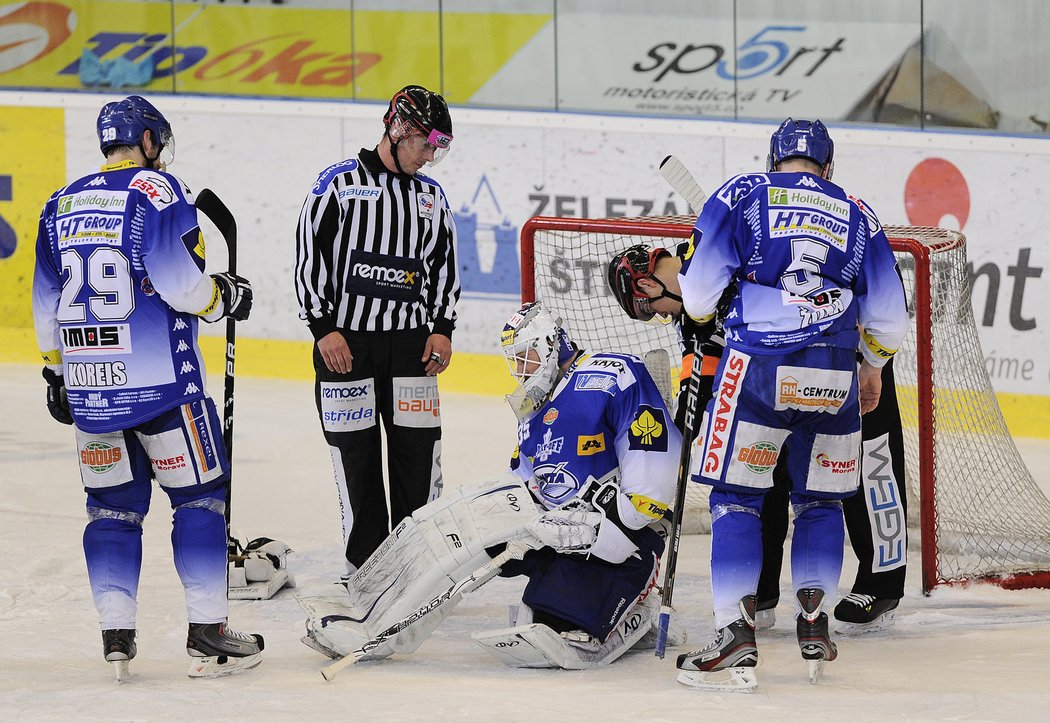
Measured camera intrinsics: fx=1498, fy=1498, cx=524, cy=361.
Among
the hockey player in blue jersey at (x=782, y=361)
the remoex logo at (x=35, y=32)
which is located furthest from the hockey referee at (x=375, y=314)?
the remoex logo at (x=35, y=32)

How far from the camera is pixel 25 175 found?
819 centimetres

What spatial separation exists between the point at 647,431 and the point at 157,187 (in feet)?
4.06

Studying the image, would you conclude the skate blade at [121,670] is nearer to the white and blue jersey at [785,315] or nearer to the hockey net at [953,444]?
the white and blue jersey at [785,315]

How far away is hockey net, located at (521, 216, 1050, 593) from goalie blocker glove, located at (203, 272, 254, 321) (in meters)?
1.34

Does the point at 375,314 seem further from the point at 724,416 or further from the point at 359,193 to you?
the point at 724,416

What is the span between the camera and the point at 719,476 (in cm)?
326

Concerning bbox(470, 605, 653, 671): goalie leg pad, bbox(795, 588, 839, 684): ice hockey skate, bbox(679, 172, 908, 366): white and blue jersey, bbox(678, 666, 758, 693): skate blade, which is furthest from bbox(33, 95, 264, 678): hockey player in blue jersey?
bbox(795, 588, 839, 684): ice hockey skate

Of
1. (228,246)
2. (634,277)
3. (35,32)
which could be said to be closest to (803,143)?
(634,277)

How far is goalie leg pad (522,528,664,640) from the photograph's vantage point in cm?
343

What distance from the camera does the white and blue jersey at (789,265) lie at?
3230mm

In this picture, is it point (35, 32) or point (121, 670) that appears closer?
point (121, 670)

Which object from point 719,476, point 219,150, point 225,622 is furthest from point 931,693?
point 219,150

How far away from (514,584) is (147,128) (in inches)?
71.1

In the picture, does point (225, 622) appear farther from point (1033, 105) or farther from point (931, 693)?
point (1033, 105)
